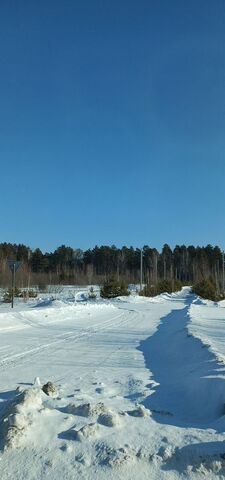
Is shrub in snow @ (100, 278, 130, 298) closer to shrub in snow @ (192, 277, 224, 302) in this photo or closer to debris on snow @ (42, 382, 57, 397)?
shrub in snow @ (192, 277, 224, 302)

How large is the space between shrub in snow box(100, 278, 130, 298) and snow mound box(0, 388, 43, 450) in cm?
4160

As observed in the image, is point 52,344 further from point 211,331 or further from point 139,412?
point 139,412

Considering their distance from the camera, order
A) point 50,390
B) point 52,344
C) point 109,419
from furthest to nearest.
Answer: point 52,344 < point 50,390 < point 109,419

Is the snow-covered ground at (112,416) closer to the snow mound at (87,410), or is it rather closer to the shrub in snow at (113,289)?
the snow mound at (87,410)

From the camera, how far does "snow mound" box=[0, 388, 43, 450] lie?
4.77 meters

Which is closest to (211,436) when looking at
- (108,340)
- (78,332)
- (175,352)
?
(175,352)

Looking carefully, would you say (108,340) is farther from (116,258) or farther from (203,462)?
(116,258)

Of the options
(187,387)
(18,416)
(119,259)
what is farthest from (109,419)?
(119,259)

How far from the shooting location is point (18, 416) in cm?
512

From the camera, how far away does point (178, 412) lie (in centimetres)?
616

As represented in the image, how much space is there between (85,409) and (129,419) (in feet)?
1.65

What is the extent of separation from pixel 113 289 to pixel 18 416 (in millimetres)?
42866

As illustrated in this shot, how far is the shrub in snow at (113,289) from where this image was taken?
47.6 metres

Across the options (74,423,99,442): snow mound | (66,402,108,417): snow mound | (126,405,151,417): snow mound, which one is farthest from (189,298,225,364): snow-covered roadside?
(74,423,99,442): snow mound
